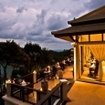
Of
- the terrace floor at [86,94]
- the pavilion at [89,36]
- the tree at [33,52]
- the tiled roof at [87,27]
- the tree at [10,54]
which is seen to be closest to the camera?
the terrace floor at [86,94]

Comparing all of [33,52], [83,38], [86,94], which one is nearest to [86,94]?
[86,94]

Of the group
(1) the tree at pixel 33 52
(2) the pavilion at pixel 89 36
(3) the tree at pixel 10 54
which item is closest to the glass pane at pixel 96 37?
(2) the pavilion at pixel 89 36

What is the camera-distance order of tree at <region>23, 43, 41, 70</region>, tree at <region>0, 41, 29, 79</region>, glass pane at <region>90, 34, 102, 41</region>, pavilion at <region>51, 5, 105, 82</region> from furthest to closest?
tree at <region>23, 43, 41, 70</region>
tree at <region>0, 41, 29, 79</region>
glass pane at <region>90, 34, 102, 41</region>
pavilion at <region>51, 5, 105, 82</region>

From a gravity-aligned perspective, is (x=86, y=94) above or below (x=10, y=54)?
below

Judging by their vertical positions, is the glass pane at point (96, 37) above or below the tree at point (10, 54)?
above

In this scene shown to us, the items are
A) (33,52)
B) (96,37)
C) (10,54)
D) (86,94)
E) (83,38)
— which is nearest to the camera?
(86,94)

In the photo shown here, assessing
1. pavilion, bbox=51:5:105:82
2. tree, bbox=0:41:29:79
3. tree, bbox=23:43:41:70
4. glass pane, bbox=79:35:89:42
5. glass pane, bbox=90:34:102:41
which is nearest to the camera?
pavilion, bbox=51:5:105:82

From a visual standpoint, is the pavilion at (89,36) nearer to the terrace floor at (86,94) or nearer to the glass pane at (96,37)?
the glass pane at (96,37)

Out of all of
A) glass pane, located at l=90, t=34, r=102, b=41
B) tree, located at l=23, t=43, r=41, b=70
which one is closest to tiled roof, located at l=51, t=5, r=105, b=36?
glass pane, located at l=90, t=34, r=102, b=41

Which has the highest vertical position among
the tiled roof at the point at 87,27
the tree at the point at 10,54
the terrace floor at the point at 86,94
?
the tiled roof at the point at 87,27

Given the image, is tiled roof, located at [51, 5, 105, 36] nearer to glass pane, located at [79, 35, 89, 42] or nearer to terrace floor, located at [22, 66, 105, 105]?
glass pane, located at [79, 35, 89, 42]

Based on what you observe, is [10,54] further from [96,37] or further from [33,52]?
[96,37]

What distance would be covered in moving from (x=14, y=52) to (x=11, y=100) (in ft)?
37.7

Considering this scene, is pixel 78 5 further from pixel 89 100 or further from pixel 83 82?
pixel 89 100
